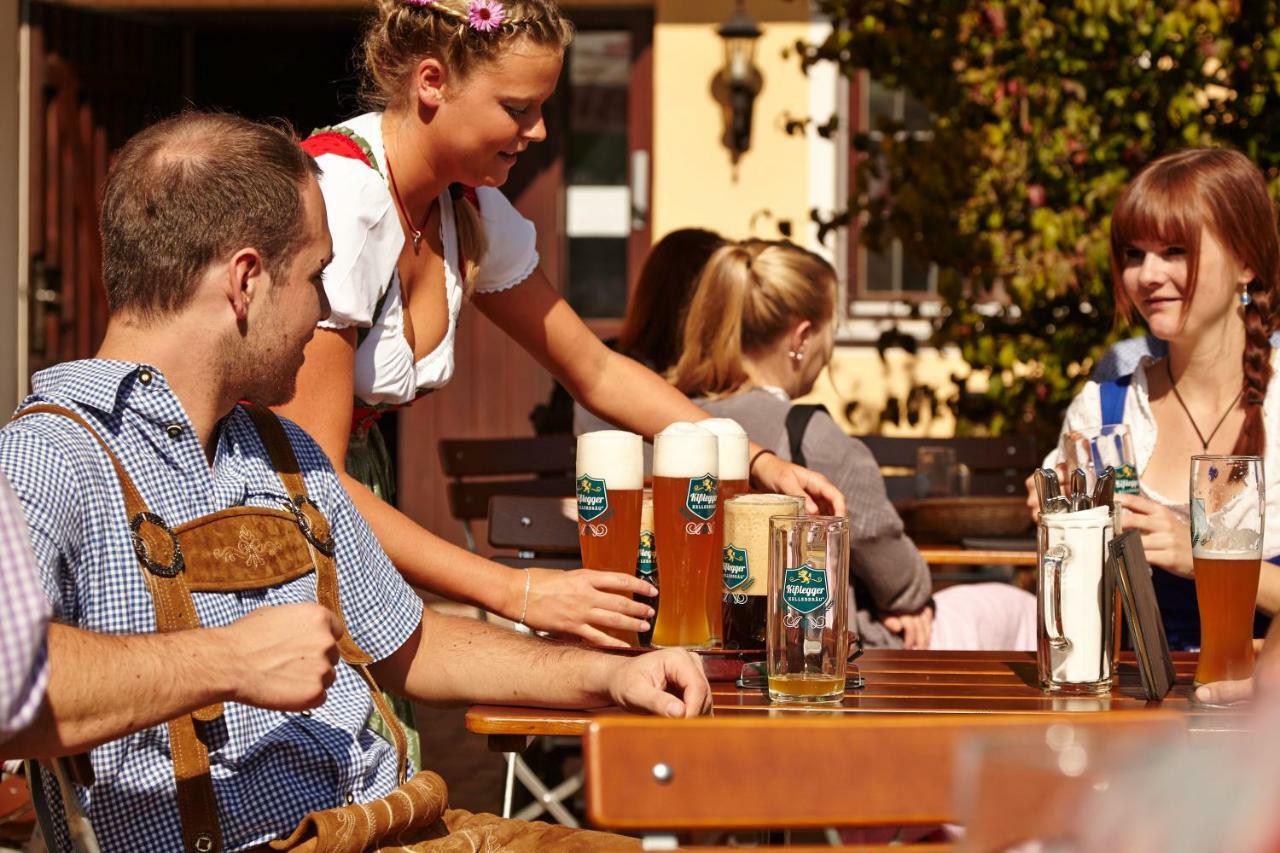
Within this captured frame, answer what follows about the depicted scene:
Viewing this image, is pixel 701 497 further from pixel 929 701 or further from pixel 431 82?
pixel 431 82

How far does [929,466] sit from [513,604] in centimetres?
264

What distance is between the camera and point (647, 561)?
232 cm

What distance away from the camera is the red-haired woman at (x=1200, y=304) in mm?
3029

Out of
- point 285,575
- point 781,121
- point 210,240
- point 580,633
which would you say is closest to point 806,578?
point 580,633

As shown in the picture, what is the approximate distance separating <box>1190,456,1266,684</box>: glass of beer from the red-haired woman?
0.93 meters

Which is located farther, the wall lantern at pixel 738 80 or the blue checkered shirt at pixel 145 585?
the wall lantern at pixel 738 80

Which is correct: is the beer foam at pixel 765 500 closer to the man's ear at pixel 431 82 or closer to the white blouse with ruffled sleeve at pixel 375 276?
the white blouse with ruffled sleeve at pixel 375 276

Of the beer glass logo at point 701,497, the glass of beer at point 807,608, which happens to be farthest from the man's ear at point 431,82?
the glass of beer at point 807,608

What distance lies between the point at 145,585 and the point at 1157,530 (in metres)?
1.46

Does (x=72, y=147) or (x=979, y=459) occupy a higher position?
(x=72, y=147)

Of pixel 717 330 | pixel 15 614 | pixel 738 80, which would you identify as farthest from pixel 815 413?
pixel 738 80

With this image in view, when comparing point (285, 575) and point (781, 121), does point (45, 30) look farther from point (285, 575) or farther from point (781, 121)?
point (285, 575)

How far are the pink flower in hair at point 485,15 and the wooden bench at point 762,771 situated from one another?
4.93 ft

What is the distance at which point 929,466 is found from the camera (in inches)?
184
